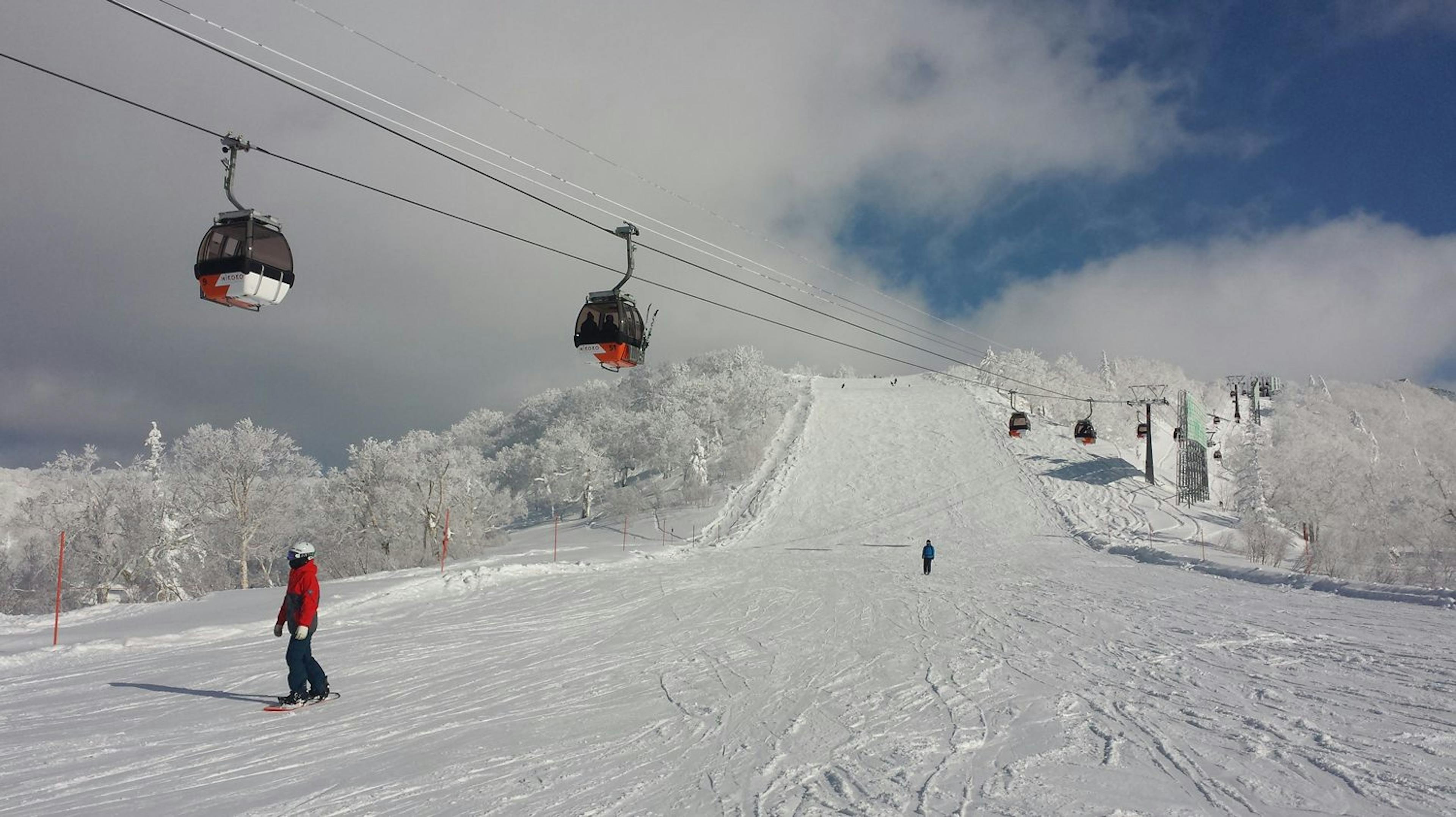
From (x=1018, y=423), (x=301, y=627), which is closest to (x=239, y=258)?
(x=301, y=627)

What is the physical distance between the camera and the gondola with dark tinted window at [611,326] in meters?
11.9

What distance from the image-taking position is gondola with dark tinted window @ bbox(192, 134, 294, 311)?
8.30 meters

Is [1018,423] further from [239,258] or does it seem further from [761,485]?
[239,258]

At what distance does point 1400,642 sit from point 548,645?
511 inches

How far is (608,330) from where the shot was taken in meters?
12.0

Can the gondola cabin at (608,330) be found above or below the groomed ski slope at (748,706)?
above

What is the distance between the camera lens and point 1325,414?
11638 centimetres

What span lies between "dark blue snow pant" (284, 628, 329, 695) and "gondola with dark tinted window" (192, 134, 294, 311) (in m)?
3.97

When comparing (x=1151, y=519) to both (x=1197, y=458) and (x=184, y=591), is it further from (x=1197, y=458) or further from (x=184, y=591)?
(x=184, y=591)

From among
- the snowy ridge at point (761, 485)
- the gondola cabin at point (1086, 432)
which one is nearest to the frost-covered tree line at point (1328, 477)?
the gondola cabin at point (1086, 432)

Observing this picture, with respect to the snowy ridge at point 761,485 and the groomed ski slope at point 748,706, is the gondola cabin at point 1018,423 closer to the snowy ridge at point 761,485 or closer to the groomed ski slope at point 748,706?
the snowy ridge at point 761,485

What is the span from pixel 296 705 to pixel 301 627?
35.4 inches

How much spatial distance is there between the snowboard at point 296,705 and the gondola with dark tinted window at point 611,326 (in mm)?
6010

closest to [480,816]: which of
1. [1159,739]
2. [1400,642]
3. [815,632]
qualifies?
[1159,739]
